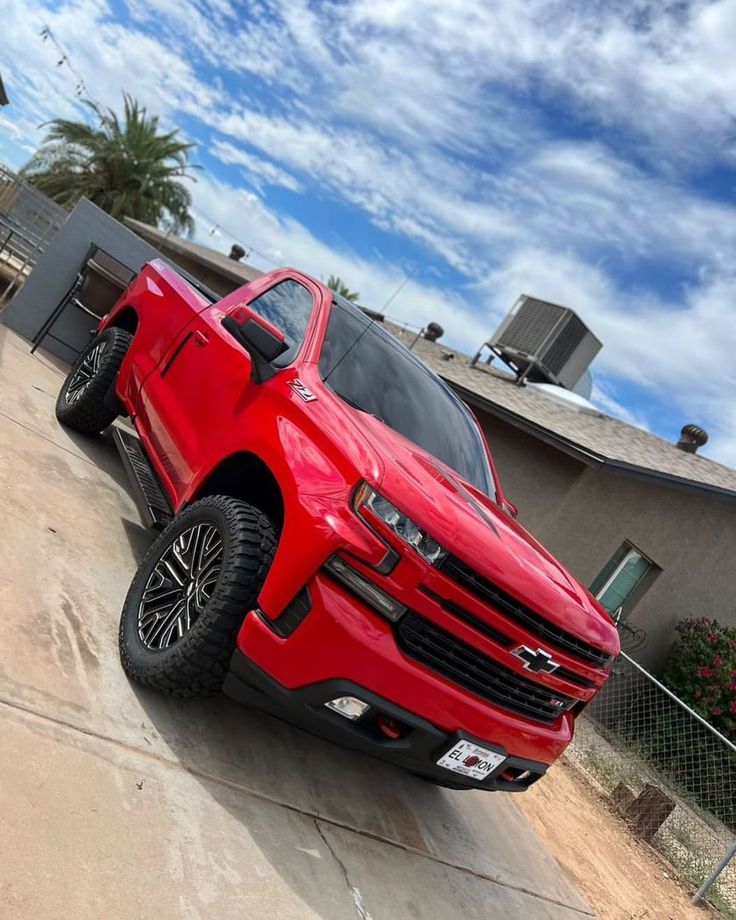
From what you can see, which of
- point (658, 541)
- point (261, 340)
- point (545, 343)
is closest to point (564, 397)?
Result: point (545, 343)

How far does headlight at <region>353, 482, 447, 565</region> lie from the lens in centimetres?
281

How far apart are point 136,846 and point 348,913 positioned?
87 centimetres

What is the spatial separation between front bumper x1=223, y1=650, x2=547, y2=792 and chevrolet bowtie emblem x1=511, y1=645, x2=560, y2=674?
35 cm

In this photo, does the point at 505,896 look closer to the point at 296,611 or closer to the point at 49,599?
the point at 296,611

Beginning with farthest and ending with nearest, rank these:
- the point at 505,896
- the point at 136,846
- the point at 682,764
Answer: the point at 682,764 < the point at 505,896 < the point at 136,846

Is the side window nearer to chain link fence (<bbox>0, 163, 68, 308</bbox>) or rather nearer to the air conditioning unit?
chain link fence (<bbox>0, 163, 68, 308</bbox>)

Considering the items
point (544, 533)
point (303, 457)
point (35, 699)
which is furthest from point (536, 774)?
point (544, 533)

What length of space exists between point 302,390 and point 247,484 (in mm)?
551

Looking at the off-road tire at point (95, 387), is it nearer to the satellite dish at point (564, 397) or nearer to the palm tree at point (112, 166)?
the satellite dish at point (564, 397)

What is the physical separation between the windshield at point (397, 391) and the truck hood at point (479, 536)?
0.27 m

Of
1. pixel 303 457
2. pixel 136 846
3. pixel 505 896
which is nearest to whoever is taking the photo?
pixel 136 846

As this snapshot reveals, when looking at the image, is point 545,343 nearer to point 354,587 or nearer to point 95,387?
point 95,387

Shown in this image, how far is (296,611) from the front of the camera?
9.29 ft

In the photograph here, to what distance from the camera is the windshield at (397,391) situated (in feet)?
12.7
